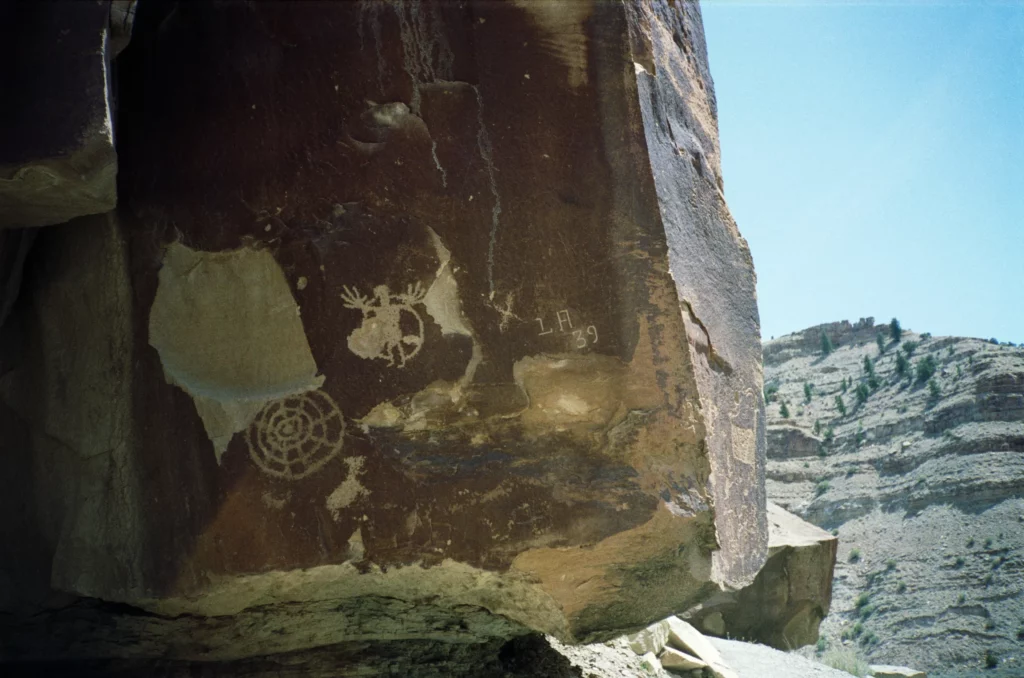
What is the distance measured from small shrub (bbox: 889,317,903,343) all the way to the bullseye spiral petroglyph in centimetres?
2329

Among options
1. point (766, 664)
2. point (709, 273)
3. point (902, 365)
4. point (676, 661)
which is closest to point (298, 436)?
point (709, 273)

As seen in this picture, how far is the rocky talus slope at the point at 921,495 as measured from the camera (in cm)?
1230

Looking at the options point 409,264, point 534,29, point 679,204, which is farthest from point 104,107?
point 679,204

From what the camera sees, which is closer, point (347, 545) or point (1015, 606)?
point (347, 545)

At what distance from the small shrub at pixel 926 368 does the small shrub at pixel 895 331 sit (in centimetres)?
381

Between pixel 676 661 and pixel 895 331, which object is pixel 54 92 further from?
pixel 895 331

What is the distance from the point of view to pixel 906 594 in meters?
14.0

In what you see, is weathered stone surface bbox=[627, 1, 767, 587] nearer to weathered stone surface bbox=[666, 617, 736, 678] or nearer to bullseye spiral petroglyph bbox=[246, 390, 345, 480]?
bullseye spiral petroglyph bbox=[246, 390, 345, 480]

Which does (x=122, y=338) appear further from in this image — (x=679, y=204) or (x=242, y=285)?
(x=679, y=204)

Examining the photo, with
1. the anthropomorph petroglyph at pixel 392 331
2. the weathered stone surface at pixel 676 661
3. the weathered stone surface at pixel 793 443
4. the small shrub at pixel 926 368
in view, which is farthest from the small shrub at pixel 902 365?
the anthropomorph petroglyph at pixel 392 331

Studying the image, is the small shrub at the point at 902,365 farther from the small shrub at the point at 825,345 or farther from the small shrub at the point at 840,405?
the small shrub at the point at 825,345

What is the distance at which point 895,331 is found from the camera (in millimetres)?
23828

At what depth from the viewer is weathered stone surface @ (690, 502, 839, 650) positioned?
295 inches

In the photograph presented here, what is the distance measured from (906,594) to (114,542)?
13.9 m
